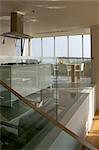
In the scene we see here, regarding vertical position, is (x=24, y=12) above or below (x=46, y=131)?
above

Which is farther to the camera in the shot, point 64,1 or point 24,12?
point 24,12

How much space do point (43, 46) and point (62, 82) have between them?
28.0ft

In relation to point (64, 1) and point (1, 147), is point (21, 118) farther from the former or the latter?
point (64, 1)

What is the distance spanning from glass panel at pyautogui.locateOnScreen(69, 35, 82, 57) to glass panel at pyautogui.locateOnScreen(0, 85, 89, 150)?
925 centimetres

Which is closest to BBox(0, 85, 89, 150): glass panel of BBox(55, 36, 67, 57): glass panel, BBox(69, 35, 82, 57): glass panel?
BBox(69, 35, 82, 57): glass panel

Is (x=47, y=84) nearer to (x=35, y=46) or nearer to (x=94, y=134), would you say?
(x=94, y=134)

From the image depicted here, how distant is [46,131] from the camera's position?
3.21 meters

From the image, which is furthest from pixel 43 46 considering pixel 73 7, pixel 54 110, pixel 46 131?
pixel 46 131

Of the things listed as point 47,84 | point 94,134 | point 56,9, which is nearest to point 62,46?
point 56,9

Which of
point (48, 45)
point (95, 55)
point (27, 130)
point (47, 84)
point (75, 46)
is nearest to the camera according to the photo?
point (27, 130)

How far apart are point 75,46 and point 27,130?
33.0ft

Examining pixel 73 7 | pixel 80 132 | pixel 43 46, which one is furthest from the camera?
pixel 43 46

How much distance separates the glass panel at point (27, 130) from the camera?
2.50m

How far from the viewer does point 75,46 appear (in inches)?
500
